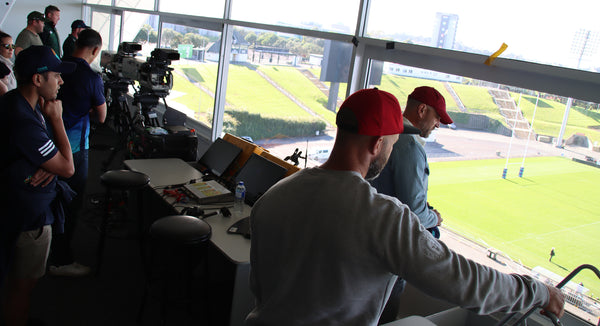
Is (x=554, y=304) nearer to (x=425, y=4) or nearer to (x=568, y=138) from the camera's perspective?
(x=568, y=138)

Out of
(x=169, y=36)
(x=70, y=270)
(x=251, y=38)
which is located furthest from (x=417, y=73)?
(x=169, y=36)

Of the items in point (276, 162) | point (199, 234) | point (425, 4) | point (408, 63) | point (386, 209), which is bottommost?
point (199, 234)

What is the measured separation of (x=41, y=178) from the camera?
2.25m

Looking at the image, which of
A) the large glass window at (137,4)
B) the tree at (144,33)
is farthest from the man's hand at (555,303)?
the tree at (144,33)

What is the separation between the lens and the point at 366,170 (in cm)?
125

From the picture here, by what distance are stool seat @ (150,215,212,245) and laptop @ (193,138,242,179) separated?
112 cm

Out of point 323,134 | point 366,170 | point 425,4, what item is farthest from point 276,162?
point 366,170

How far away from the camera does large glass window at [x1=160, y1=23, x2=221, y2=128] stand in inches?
231

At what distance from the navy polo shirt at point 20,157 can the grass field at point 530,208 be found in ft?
8.19

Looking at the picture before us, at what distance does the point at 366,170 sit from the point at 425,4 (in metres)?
2.37

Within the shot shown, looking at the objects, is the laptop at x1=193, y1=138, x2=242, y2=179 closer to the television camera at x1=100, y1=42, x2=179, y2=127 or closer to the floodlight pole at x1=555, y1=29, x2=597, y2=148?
the television camera at x1=100, y1=42, x2=179, y2=127

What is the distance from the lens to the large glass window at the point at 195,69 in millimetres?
5873

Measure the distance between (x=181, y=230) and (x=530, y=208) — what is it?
6.96ft

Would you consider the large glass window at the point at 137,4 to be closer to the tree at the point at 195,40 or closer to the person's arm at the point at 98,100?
the tree at the point at 195,40
